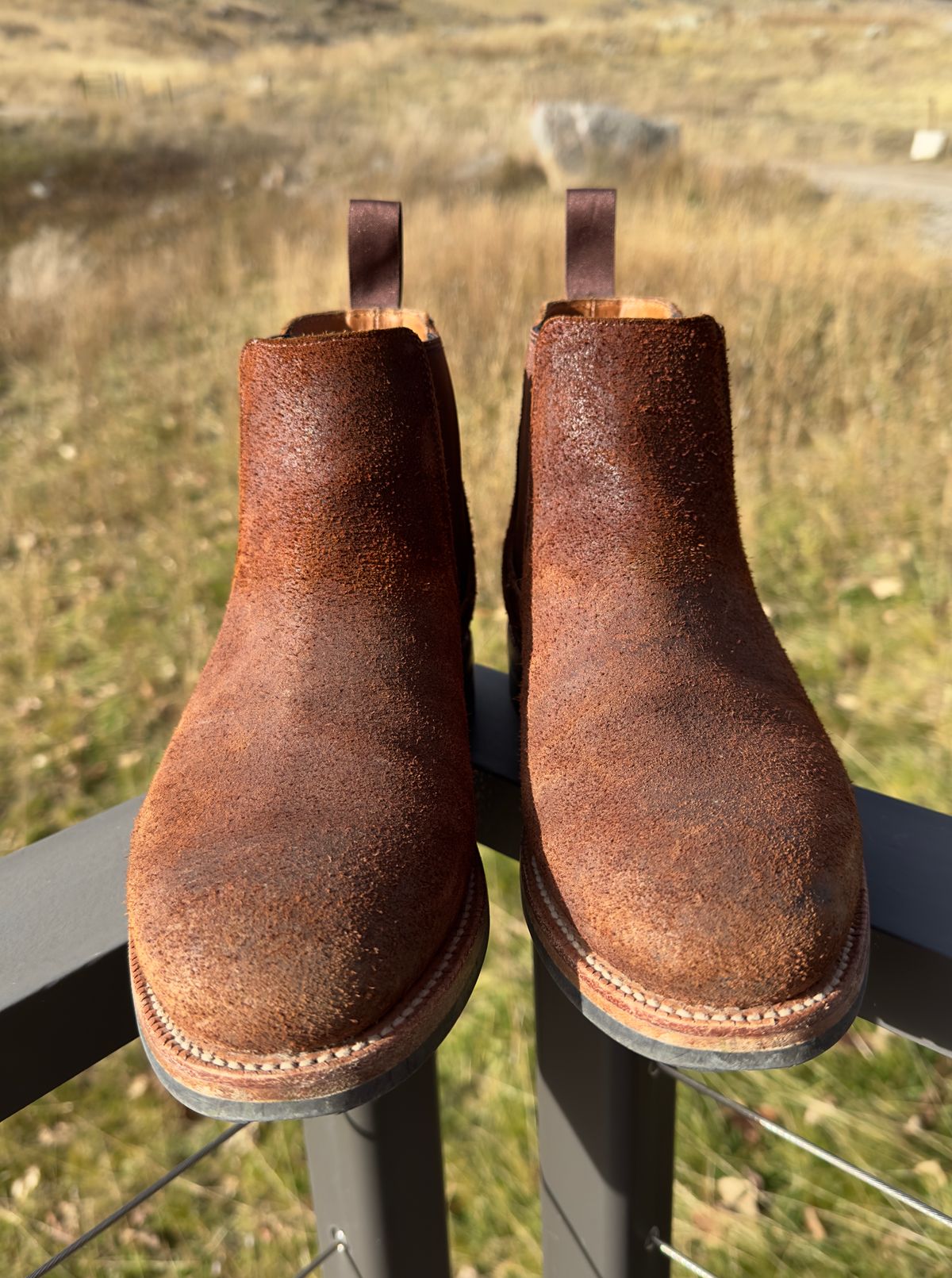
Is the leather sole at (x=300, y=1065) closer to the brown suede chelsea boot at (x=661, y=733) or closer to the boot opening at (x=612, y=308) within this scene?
the brown suede chelsea boot at (x=661, y=733)

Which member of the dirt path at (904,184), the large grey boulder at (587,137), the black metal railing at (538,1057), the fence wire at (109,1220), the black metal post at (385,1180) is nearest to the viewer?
the black metal railing at (538,1057)

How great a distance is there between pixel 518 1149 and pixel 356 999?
1.51 metres

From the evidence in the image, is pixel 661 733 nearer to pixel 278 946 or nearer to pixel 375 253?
pixel 278 946

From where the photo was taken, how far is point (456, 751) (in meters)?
0.76

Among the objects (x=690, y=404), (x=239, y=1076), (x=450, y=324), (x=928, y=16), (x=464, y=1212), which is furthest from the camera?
(x=928, y=16)

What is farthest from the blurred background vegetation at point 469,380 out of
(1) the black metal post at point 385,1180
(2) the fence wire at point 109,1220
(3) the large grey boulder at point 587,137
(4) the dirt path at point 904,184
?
(2) the fence wire at point 109,1220

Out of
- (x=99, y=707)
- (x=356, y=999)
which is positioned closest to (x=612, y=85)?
(x=99, y=707)

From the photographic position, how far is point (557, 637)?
0.81 meters

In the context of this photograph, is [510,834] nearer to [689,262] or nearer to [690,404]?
[690,404]

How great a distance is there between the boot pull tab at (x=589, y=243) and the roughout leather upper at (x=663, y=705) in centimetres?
18

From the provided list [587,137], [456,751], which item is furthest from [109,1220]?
[587,137]

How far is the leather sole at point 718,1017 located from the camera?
58cm

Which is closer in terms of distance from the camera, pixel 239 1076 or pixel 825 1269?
pixel 239 1076

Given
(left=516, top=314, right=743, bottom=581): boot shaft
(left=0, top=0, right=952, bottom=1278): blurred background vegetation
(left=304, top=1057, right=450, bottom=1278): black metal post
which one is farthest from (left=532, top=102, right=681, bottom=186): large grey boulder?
(left=304, top=1057, right=450, bottom=1278): black metal post
